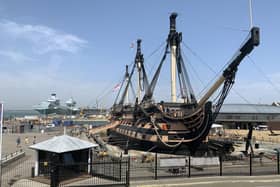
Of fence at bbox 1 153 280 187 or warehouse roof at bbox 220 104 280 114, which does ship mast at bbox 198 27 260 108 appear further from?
warehouse roof at bbox 220 104 280 114

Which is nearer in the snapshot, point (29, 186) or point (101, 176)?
point (29, 186)

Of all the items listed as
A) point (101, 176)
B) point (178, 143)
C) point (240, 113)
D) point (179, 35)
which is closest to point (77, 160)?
point (101, 176)

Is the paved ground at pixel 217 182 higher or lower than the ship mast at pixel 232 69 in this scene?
lower

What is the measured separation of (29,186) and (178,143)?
22.9 metres

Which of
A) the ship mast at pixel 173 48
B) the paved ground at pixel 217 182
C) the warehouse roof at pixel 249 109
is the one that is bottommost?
the paved ground at pixel 217 182

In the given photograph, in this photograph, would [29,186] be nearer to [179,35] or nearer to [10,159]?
[10,159]

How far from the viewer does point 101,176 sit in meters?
16.4

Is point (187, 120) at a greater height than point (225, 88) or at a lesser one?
lesser

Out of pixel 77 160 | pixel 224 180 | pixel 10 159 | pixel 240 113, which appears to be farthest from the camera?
pixel 240 113

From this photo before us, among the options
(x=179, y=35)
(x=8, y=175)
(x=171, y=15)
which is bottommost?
(x=8, y=175)

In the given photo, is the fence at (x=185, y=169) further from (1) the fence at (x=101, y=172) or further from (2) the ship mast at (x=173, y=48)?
(2) the ship mast at (x=173, y=48)

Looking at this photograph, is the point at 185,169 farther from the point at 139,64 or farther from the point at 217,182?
the point at 139,64

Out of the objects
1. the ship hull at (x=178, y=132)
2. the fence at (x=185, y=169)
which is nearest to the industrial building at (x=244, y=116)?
the ship hull at (x=178, y=132)

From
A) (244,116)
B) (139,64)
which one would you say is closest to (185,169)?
(139,64)
